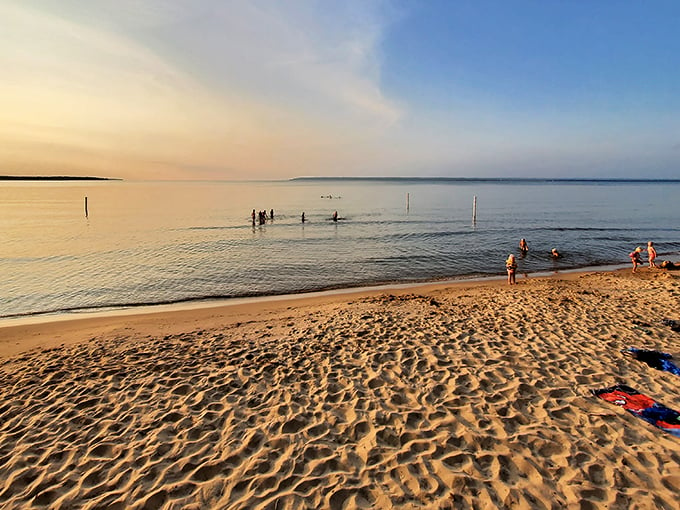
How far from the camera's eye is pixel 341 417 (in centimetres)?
598

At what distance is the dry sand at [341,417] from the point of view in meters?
4.53

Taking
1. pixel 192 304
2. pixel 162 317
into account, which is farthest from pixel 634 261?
pixel 162 317

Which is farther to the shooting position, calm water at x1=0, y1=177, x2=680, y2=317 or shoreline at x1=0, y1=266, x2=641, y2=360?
calm water at x1=0, y1=177, x2=680, y2=317

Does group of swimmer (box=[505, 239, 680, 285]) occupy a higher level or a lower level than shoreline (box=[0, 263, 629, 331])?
higher

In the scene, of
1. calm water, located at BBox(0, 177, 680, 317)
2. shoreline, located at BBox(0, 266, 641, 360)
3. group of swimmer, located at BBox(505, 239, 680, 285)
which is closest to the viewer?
shoreline, located at BBox(0, 266, 641, 360)

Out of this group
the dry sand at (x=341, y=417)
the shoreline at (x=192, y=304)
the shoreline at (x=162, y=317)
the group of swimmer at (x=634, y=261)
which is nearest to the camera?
the dry sand at (x=341, y=417)

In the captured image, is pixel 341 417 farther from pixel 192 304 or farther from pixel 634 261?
pixel 634 261

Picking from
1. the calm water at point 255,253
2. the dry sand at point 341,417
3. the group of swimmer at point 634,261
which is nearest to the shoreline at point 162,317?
the dry sand at point 341,417

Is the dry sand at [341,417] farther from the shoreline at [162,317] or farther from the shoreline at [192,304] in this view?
the shoreline at [192,304]

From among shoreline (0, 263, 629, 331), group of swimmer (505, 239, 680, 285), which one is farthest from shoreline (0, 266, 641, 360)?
group of swimmer (505, 239, 680, 285)

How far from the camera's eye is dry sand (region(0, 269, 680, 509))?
4531mm

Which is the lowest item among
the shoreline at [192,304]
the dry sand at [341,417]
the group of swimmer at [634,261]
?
the shoreline at [192,304]

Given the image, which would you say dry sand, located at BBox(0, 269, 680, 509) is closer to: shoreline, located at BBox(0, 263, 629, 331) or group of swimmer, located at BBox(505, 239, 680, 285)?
shoreline, located at BBox(0, 263, 629, 331)

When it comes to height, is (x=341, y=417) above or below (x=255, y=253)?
below
